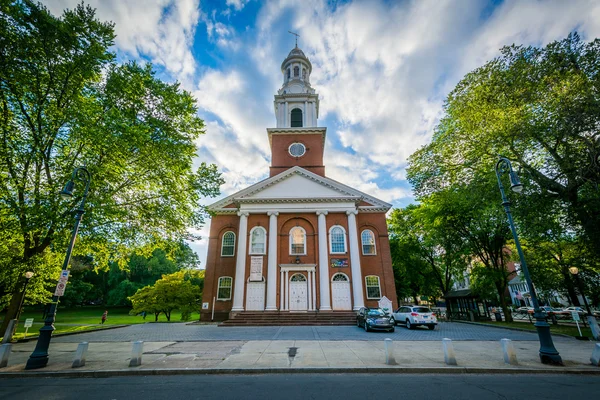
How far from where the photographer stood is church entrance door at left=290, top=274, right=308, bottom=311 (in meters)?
23.3

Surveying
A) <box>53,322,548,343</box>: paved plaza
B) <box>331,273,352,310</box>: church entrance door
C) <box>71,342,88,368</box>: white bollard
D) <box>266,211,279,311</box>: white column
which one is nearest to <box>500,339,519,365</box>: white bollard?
<box>53,322,548,343</box>: paved plaza

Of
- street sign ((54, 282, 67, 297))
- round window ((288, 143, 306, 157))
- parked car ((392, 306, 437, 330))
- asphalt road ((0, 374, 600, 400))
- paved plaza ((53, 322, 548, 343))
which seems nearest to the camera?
asphalt road ((0, 374, 600, 400))

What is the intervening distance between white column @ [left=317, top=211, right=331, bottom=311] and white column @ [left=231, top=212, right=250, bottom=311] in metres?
A: 6.75

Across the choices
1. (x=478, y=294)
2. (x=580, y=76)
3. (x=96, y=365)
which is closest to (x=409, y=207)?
(x=478, y=294)

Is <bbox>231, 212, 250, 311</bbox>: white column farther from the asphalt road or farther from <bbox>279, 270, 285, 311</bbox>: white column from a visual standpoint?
the asphalt road

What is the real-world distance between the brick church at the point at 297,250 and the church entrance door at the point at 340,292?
8 centimetres

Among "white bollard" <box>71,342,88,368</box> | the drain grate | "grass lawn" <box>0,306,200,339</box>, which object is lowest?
"grass lawn" <box>0,306,200,339</box>

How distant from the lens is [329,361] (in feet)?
26.3

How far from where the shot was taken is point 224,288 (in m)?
24.6

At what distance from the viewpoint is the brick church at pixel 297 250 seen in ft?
76.8

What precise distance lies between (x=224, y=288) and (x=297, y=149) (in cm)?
1653

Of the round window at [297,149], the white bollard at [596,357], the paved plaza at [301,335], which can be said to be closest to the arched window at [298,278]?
the paved plaza at [301,335]

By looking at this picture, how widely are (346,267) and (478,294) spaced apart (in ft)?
44.6

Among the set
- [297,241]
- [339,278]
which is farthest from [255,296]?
[339,278]
